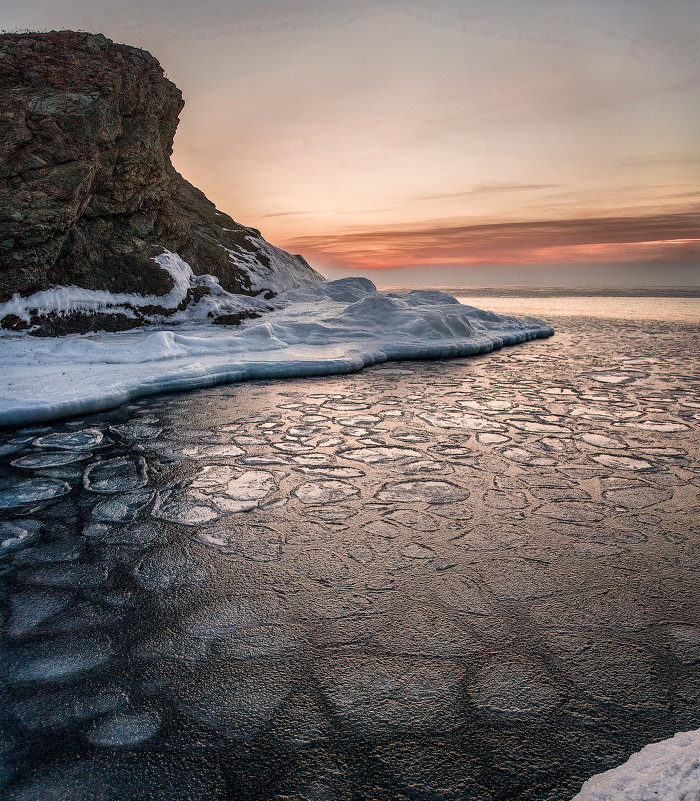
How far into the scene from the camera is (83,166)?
8.91 meters

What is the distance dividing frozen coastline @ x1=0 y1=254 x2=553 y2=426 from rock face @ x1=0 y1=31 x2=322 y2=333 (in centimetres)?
51

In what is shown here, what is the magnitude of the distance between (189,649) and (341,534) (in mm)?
990

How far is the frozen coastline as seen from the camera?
5.34 metres

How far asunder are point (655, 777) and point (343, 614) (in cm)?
108

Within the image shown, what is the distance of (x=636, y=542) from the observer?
8.39 ft

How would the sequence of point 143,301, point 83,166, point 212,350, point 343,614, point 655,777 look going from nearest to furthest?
point 655,777
point 343,614
point 212,350
point 83,166
point 143,301

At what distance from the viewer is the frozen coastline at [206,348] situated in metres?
5.34

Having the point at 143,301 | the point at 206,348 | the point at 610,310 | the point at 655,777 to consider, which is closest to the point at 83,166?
the point at 143,301

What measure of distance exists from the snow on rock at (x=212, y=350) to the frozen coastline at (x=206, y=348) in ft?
0.04

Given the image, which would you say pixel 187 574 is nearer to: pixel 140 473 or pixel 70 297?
pixel 140 473

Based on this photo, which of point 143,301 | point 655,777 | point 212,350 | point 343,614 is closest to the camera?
point 655,777

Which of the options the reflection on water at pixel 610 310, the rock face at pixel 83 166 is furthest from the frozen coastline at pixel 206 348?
the reflection on water at pixel 610 310

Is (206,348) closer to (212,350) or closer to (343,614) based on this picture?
(212,350)

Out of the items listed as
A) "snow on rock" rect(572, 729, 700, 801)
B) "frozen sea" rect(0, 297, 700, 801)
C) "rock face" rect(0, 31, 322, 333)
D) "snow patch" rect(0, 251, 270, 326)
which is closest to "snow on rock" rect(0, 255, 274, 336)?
"snow patch" rect(0, 251, 270, 326)
